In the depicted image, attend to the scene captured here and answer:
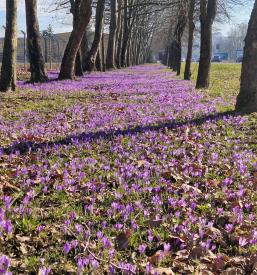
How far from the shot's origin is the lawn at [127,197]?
3.41m

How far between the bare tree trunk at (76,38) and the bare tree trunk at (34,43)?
217cm

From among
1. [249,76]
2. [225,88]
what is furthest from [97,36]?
[249,76]

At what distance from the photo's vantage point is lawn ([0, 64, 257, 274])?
341cm

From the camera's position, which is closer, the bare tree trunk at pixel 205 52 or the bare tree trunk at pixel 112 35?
the bare tree trunk at pixel 205 52

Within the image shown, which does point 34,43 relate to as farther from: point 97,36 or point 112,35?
point 112,35

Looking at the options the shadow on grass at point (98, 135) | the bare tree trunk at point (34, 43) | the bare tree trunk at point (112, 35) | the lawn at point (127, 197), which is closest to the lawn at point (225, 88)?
the shadow on grass at point (98, 135)

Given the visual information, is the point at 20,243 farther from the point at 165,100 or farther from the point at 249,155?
the point at 165,100

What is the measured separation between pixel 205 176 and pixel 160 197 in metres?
1.03

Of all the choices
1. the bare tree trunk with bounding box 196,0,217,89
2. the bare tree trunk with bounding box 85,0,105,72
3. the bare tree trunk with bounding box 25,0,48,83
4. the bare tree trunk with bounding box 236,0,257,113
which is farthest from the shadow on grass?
the bare tree trunk with bounding box 85,0,105,72

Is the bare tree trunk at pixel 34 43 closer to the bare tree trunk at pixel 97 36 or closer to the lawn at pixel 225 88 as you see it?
the lawn at pixel 225 88

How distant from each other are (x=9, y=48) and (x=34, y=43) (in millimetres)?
5281

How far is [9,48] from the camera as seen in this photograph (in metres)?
14.8

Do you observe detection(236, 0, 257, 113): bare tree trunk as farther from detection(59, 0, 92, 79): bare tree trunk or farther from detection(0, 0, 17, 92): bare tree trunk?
detection(59, 0, 92, 79): bare tree trunk

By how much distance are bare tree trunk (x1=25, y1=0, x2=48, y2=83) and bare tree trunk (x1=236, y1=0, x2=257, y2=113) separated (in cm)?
1156
